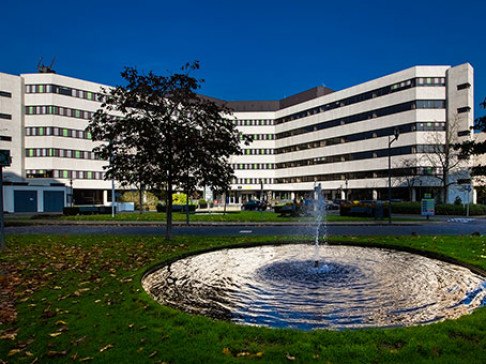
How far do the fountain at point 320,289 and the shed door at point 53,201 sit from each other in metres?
49.3

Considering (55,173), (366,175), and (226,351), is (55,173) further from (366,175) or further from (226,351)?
(226,351)

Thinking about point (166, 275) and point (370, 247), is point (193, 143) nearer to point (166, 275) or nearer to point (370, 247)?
point (166, 275)

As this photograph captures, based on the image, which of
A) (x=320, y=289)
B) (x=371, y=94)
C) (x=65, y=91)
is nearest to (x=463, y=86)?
(x=371, y=94)

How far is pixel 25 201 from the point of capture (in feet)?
163

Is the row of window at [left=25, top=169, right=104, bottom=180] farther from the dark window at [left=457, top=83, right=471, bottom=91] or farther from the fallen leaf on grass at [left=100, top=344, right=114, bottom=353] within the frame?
the dark window at [left=457, top=83, right=471, bottom=91]

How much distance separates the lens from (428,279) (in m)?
7.60

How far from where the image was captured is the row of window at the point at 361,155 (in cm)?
5445

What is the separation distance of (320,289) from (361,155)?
62501mm

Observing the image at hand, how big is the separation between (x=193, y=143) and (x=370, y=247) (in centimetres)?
809

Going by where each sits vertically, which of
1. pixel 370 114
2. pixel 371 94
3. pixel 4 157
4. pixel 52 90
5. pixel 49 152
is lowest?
pixel 4 157

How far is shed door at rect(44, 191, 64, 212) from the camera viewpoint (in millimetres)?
50938

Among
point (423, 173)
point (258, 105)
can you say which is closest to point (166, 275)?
point (423, 173)

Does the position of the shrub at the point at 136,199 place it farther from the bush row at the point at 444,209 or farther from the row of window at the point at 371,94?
the row of window at the point at 371,94

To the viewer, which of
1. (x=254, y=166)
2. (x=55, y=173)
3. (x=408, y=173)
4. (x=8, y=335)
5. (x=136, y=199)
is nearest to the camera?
(x=8, y=335)
